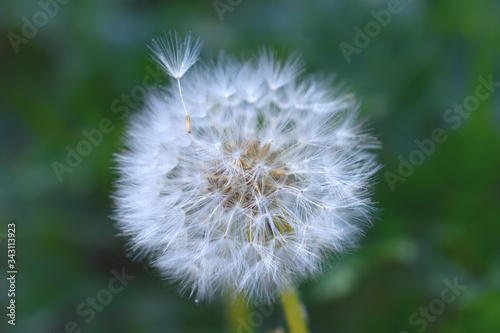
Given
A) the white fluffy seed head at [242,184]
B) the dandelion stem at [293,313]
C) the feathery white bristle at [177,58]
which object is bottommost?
the dandelion stem at [293,313]

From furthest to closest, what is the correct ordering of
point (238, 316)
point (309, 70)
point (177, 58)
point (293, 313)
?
point (309, 70) < point (238, 316) < point (177, 58) < point (293, 313)

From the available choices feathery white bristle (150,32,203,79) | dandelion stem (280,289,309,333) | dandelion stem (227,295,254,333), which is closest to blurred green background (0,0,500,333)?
dandelion stem (227,295,254,333)

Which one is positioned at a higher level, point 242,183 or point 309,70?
point 309,70

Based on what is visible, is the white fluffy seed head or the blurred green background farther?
the blurred green background

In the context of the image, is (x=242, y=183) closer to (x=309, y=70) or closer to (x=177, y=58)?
(x=177, y=58)

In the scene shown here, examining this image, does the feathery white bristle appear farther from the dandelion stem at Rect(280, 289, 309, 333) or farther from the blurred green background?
the blurred green background

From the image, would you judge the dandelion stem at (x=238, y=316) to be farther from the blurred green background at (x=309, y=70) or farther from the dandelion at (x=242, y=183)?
the dandelion at (x=242, y=183)

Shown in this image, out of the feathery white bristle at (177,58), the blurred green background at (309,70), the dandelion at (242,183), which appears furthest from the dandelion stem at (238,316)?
the feathery white bristle at (177,58)

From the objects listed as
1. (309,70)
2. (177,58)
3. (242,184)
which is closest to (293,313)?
(242,184)
